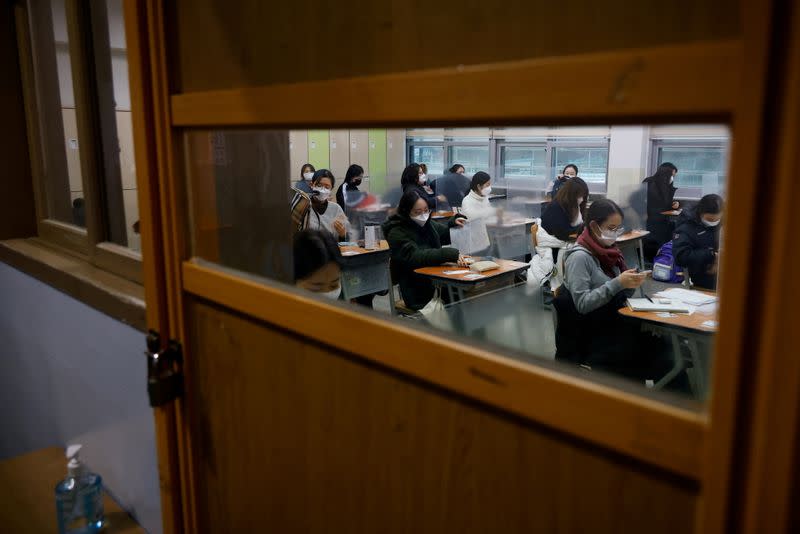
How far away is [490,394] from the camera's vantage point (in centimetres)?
64

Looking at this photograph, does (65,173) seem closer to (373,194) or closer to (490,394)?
(490,394)

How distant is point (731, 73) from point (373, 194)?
5.59 metres

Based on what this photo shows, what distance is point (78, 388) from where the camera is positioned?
1792 mm

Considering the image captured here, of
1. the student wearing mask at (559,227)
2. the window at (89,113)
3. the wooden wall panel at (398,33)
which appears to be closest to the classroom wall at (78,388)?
the window at (89,113)

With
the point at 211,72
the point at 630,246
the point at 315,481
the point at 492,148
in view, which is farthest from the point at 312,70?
the point at 492,148

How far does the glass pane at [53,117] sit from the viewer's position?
81.6 inches

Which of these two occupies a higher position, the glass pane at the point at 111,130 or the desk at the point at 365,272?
the glass pane at the point at 111,130

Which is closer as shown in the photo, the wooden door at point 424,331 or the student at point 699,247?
the wooden door at point 424,331

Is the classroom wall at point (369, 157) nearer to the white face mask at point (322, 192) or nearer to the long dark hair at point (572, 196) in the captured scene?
the white face mask at point (322, 192)

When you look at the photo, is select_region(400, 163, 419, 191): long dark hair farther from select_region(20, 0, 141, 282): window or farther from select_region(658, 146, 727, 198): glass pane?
select_region(20, 0, 141, 282): window

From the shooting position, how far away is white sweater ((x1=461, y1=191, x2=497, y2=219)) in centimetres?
538

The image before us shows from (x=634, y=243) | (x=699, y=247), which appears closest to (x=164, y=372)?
(x=699, y=247)

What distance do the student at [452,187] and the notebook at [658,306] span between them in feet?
10.6

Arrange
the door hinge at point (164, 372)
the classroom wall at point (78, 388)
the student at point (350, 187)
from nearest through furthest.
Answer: the door hinge at point (164, 372), the classroom wall at point (78, 388), the student at point (350, 187)
